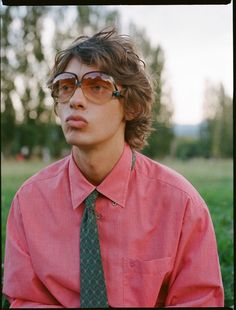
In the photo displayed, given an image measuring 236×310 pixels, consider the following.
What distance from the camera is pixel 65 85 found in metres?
2.01

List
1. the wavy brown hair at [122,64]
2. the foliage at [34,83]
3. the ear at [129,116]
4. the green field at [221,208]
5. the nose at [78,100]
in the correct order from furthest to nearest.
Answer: the foliage at [34,83], the green field at [221,208], the ear at [129,116], the wavy brown hair at [122,64], the nose at [78,100]

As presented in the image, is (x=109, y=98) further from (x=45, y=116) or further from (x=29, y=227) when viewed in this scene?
(x=45, y=116)

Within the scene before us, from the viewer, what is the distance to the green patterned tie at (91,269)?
1957 millimetres

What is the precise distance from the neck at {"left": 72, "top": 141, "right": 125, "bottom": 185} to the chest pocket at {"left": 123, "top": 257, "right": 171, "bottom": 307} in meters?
0.43

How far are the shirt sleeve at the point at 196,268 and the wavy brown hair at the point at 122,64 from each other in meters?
0.52

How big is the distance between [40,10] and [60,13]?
1.41 metres

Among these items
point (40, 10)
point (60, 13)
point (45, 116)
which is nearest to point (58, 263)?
point (60, 13)

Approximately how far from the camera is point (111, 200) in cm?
209

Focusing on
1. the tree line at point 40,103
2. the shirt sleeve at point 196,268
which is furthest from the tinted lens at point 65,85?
the tree line at point 40,103

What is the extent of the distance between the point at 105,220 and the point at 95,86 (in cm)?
61

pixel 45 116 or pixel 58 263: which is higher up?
pixel 45 116

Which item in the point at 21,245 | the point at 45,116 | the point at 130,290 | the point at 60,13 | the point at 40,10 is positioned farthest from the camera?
the point at 45,116

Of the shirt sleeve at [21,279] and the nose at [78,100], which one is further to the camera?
the shirt sleeve at [21,279]

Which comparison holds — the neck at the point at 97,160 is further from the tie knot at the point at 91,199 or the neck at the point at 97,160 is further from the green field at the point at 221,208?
the green field at the point at 221,208
